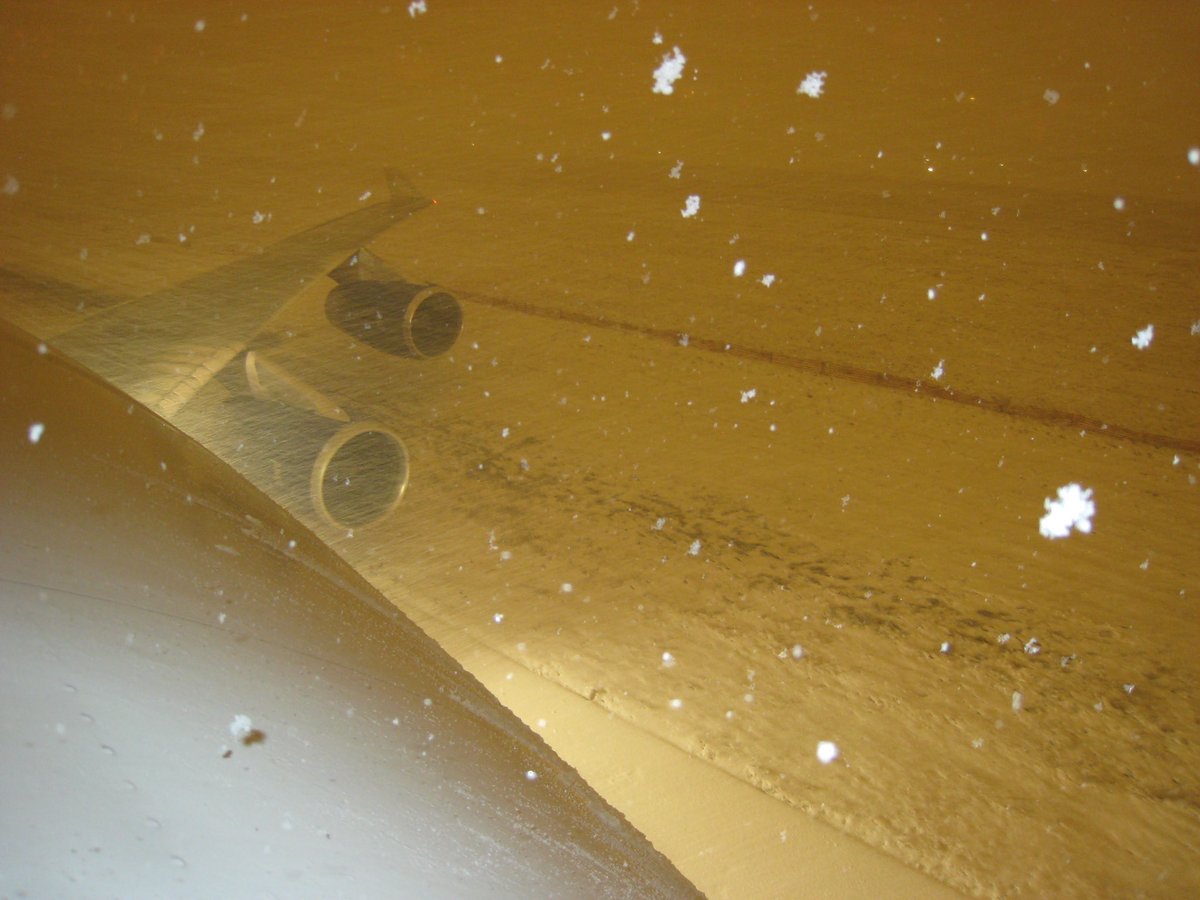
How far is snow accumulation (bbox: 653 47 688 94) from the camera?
6.26m

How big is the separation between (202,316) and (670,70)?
165 inches

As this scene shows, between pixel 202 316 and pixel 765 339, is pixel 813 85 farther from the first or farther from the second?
pixel 202 316

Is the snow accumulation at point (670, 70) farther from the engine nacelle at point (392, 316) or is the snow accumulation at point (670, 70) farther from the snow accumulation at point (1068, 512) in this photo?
the snow accumulation at point (1068, 512)

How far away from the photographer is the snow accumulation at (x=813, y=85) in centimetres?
595

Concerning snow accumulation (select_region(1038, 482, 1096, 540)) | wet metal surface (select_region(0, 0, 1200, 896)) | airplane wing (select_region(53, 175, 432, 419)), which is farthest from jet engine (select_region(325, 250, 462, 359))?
snow accumulation (select_region(1038, 482, 1096, 540))

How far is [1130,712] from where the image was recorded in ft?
6.72

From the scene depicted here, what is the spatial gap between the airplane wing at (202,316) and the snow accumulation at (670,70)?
89.0 inches

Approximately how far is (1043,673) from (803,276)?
102 inches

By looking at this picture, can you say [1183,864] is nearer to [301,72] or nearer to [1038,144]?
[1038,144]

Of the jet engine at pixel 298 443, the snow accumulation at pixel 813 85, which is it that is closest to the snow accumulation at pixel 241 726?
the jet engine at pixel 298 443

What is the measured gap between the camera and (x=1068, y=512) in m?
2.79

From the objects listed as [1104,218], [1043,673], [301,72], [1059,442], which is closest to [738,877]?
[1043,673]

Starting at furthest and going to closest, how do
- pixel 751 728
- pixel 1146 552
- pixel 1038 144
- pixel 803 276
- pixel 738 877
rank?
1. pixel 1038 144
2. pixel 803 276
3. pixel 1146 552
4. pixel 751 728
5. pixel 738 877

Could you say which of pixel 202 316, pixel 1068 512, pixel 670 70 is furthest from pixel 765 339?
pixel 670 70
